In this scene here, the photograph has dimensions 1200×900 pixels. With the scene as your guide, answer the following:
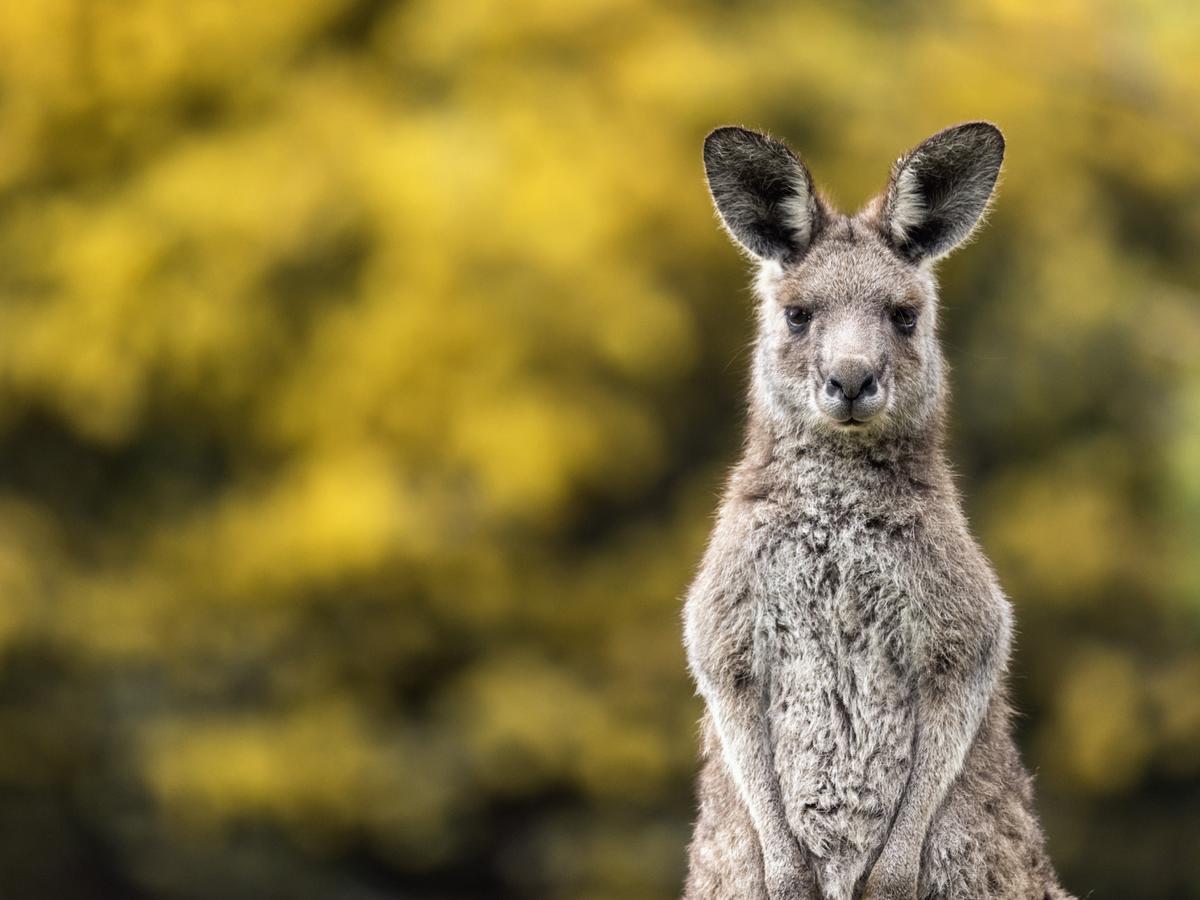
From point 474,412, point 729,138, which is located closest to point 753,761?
point 729,138

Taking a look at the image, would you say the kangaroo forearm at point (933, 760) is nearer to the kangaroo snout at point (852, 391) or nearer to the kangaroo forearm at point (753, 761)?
the kangaroo forearm at point (753, 761)

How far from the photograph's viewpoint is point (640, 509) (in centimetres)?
1324

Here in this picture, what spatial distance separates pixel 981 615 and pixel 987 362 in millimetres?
7451

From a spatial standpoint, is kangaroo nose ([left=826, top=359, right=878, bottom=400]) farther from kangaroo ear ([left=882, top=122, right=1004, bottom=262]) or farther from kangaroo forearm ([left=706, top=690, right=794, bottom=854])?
kangaroo forearm ([left=706, top=690, right=794, bottom=854])

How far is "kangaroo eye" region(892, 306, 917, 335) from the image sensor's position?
562 centimetres

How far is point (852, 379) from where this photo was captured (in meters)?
5.38

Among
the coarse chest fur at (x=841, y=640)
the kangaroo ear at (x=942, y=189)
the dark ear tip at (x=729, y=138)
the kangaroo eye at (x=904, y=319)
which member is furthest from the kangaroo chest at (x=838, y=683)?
the dark ear tip at (x=729, y=138)

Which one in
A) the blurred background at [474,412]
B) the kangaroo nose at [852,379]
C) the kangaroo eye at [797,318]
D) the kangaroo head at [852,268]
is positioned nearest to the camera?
the kangaroo nose at [852,379]

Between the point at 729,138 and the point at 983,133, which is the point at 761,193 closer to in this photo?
the point at 729,138

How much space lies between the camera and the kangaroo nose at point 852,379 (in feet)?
17.7

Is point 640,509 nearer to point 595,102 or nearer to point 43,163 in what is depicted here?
point 595,102

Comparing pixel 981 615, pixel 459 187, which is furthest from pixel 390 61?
pixel 981 615

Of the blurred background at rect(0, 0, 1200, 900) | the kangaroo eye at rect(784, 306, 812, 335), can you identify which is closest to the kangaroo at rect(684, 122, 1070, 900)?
the kangaroo eye at rect(784, 306, 812, 335)

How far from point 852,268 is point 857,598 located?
971 mm
